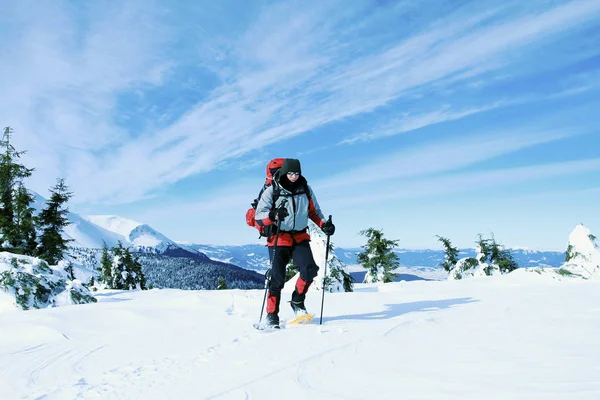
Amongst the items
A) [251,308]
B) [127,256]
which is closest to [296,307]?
[251,308]

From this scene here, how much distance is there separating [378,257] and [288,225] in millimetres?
27065

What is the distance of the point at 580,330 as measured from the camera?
12.6 feet

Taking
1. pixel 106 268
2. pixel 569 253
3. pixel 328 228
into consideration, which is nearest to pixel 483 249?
pixel 569 253

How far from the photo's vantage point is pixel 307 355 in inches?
135

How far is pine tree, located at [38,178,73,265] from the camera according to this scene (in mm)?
27906

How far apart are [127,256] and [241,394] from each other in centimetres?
4517

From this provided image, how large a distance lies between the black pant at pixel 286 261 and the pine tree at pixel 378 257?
2632 centimetres

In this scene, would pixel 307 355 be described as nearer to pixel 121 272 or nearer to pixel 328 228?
pixel 328 228

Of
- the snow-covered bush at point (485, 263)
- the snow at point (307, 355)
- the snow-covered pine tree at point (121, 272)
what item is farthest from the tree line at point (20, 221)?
the snow-covered bush at point (485, 263)

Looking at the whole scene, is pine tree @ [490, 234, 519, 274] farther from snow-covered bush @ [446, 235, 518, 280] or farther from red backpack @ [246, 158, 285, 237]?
red backpack @ [246, 158, 285, 237]

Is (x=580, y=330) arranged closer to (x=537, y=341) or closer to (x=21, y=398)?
(x=537, y=341)

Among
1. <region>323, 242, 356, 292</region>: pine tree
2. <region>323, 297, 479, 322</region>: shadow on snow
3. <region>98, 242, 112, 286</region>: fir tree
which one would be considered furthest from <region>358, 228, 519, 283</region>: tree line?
<region>98, 242, 112, 286</region>: fir tree

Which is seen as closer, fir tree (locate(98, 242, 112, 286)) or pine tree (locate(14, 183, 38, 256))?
pine tree (locate(14, 183, 38, 256))

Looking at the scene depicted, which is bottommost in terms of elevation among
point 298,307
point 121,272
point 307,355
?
point 307,355
